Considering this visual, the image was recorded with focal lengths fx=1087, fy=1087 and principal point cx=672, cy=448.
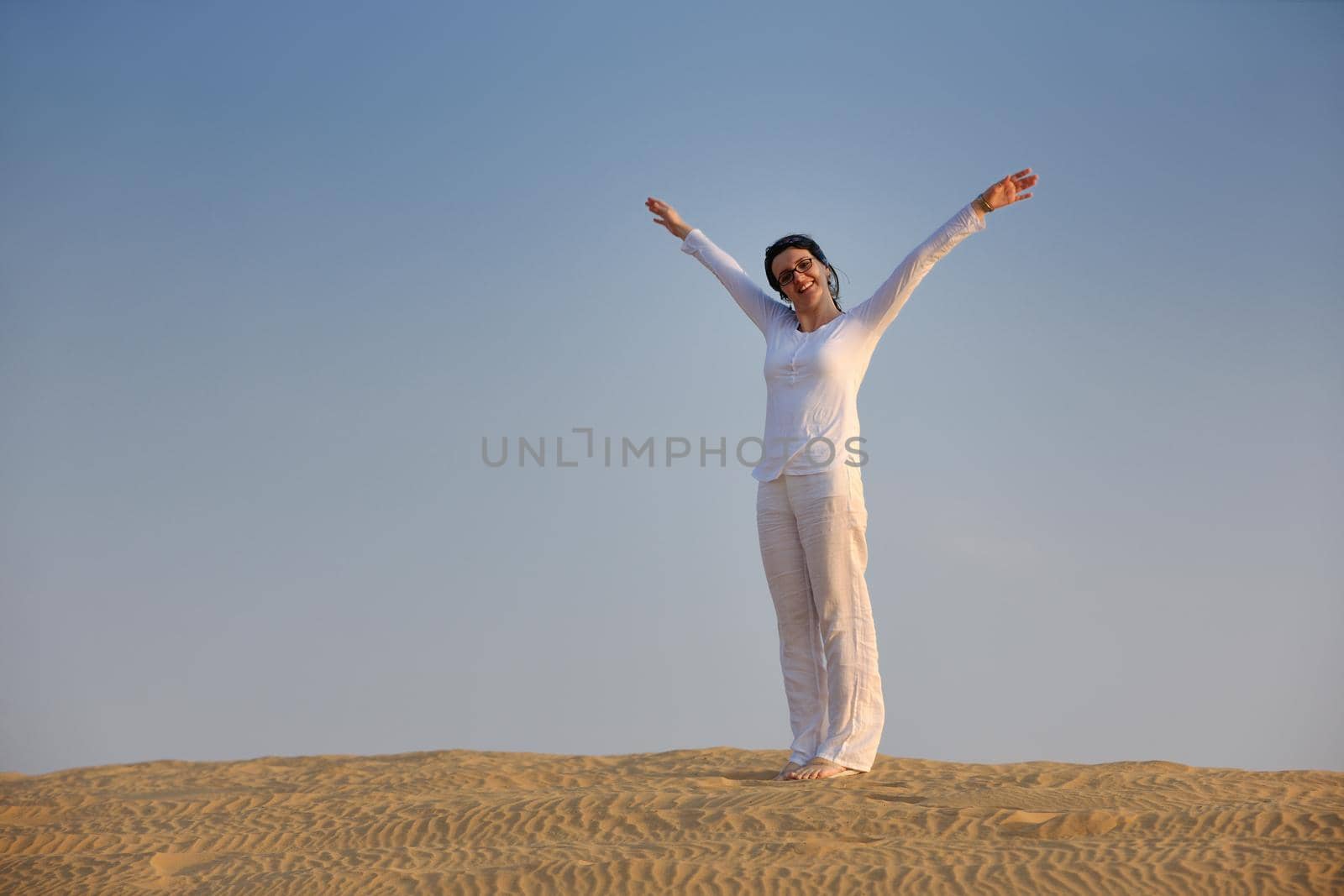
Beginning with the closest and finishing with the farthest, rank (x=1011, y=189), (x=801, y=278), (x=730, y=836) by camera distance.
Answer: (x=730, y=836) < (x=1011, y=189) < (x=801, y=278)

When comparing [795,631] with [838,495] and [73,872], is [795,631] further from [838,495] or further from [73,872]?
[73,872]

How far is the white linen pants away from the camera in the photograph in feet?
18.1

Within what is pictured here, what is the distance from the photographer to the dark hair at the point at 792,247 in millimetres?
5969

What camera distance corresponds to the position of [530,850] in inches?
176

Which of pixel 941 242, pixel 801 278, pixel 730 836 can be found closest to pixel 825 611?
pixel 730 836

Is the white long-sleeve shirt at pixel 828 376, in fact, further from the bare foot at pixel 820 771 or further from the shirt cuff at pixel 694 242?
the bare foot at pixel 820 771

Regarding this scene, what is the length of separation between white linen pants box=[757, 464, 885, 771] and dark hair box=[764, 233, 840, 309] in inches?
43.6

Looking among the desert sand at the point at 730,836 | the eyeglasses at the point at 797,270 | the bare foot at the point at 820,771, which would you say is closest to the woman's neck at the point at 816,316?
the eyeglasses at the point at 797,270

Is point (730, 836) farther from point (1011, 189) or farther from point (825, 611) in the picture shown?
point (1011, 189)

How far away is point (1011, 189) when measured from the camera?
17.6 ft

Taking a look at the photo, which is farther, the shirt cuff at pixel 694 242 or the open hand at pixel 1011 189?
the shirt cuff at pixel 694 242

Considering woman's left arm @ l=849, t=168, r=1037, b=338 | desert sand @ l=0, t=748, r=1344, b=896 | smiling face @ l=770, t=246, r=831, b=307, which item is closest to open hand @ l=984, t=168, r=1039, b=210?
woman's left arm @ l=849, t=168, r=1037, b=338

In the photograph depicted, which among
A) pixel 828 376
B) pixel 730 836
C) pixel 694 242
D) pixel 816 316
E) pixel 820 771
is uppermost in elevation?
pixel 694 242

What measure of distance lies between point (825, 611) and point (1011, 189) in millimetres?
2303
